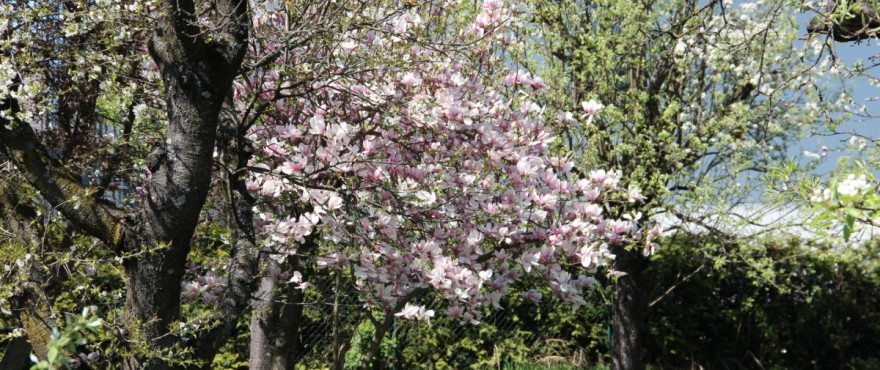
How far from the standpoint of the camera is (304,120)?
5250mm

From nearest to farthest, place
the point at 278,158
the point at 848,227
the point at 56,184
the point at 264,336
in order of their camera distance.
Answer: the point at 848,227 → the point at 56,184 → the point at 278,158 → the point at 264,336

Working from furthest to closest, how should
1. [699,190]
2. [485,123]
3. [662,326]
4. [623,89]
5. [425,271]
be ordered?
1. [662,326]
2. [623,89]
3. [699,190]
4. [485,123]
5. [425,271]

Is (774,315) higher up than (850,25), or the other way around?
(850,25)

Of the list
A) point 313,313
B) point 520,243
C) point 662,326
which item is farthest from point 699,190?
point 313,313

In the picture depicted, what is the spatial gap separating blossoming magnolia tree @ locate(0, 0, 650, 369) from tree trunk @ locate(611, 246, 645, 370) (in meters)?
3.96

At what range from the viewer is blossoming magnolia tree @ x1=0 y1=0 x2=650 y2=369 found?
4.00 m

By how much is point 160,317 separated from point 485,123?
229 cm

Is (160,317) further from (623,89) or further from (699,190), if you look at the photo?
(623,89)

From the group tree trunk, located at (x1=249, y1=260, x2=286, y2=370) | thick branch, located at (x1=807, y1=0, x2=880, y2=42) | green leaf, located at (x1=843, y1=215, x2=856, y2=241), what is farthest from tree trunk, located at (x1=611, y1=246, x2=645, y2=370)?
green leaf, located at (x1=843, y1=215, x2=856, y2=241)

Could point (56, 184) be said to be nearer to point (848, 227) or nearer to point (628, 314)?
point (848, 227)

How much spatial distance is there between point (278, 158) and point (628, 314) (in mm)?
5542

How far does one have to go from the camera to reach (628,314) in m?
9.15

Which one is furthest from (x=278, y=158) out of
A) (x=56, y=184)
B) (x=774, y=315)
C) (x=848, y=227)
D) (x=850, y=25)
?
(x=774, y=315)

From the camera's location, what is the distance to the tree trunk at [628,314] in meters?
9.01
